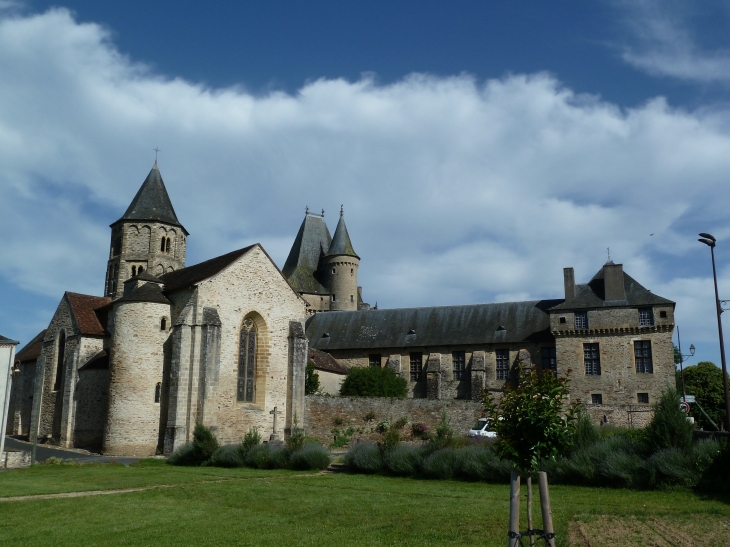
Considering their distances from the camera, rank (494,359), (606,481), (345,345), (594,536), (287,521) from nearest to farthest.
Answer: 1. (594,536)
2. (287,521)
3. (606,481)
4. (494,359)
5. (345,345)

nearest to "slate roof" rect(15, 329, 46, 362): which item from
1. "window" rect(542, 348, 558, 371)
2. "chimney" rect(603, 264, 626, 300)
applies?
"window" rect(542, 348, 558, 371)

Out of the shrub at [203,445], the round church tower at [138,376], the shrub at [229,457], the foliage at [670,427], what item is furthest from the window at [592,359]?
the shrub at [203,445]

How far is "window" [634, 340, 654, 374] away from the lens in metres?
37.9

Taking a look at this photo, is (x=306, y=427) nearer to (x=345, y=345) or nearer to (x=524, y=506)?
(x=345, y=345)

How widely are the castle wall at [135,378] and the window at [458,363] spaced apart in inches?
815

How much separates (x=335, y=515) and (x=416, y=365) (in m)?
33.5

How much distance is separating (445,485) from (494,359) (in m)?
27.3

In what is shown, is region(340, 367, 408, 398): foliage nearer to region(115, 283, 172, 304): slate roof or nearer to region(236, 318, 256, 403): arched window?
region(236, 318, 256, 403): arched window

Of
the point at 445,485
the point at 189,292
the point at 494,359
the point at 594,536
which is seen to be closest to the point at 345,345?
the point at 494,359

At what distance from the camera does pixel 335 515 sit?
37.7 ft

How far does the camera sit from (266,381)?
2994cm

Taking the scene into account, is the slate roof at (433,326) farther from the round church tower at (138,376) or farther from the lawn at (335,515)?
the lawn at (335,515)

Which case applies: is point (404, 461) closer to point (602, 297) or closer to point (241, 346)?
point (241, 346)

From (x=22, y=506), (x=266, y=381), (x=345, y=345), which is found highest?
(x=345, y=345)
